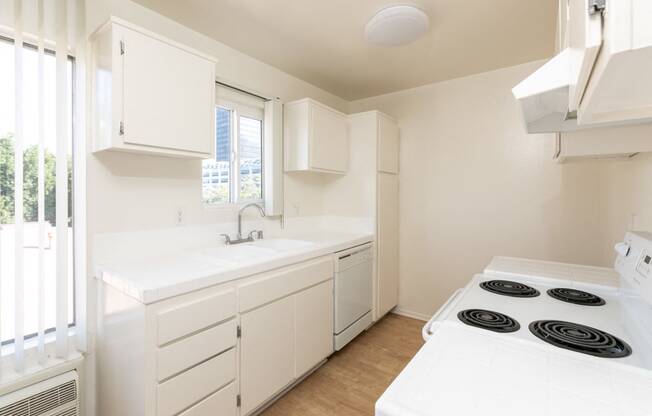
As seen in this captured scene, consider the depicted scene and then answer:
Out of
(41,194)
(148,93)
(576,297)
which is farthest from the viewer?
(148,93)

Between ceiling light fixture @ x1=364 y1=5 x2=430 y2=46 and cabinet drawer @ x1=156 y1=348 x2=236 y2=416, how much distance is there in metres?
2.07

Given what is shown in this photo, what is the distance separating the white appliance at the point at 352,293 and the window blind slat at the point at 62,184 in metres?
1.64

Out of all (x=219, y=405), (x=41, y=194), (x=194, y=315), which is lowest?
(x=219, y=405)

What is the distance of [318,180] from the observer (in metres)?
3.22

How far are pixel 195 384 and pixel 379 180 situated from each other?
2.18 meters

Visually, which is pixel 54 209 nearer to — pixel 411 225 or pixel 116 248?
pixel 116 248

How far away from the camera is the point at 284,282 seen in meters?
1.86

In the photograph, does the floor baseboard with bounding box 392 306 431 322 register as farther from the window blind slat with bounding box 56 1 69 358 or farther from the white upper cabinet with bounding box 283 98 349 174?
the window blind slat with bounding box 56 1 69 358

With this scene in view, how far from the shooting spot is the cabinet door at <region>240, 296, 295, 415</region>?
1.64 m

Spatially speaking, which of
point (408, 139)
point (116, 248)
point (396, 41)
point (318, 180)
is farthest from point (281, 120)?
point (116, 248)

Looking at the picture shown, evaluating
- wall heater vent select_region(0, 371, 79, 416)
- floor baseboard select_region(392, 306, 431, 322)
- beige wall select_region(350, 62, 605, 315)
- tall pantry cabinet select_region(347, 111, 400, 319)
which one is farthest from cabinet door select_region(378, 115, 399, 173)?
wall heater vent select_region(0, 371, 79, 416)

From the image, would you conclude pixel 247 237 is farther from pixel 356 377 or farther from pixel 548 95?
pixel 548 95

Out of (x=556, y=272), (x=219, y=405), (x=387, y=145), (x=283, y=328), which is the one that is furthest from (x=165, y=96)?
(x=556, y=272)

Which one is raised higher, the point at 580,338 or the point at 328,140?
the point at 328,140
